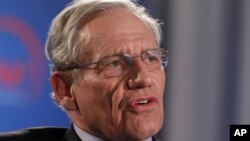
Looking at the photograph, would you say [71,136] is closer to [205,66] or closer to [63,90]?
[63,90]

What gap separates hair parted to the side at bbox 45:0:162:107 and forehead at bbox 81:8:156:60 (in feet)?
0.06

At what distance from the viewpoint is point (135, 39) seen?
50.6 inches

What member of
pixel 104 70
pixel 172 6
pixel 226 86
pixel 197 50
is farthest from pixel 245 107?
pixel 104 70

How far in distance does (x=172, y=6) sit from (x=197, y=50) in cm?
20

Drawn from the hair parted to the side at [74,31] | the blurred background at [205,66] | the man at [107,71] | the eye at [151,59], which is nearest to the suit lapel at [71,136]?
the man at [107,71]

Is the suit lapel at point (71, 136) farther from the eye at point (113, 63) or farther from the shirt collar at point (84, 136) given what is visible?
the eye at point (113, 63)

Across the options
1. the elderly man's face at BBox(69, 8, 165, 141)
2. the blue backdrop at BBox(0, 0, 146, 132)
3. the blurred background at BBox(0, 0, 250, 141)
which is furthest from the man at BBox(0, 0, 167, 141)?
the blurred background at BBox(0, 0, 250, 141)

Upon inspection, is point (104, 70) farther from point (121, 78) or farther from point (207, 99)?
point (207, 99)

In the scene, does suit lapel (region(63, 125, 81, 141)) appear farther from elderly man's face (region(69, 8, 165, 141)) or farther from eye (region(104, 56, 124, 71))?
eye (region(104, 56, 124, 71))

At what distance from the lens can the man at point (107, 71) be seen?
1.22m

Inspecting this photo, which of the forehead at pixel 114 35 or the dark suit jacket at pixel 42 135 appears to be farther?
the dark suit jacket at pixel 42 135

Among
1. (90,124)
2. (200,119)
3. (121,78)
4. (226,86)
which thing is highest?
(121,78)

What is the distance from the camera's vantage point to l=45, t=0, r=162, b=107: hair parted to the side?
1285 mm

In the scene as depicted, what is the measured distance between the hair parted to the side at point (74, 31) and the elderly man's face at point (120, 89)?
2 cm
